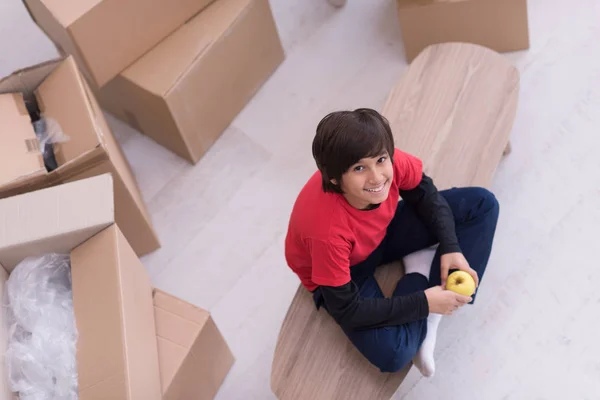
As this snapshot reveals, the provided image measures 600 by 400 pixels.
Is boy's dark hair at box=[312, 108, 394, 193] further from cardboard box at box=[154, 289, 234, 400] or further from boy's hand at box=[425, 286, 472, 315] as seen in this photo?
cardboard box at box=[154, 289, 234, 400]

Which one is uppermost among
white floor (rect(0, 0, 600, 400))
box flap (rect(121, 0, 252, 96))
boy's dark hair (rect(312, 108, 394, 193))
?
boy's dark hair (rect(312, 108, 394, 193))

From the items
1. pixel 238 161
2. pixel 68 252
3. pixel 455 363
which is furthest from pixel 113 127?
pixel 455 363

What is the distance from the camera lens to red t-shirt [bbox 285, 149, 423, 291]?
50.1 inches

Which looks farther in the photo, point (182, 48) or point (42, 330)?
point (182, 48)

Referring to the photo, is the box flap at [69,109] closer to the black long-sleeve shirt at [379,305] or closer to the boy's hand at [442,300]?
the black long-sleeve shirt at [379,305]

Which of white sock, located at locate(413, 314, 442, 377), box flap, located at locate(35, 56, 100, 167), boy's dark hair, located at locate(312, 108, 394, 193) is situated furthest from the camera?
box flap, located at locate(35, 56, 100, 167)

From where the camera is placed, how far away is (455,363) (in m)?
1.57

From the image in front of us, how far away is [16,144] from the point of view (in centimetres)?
151

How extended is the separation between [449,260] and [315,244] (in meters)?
0.28

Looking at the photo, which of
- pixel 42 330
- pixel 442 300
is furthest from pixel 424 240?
pixel 42 330

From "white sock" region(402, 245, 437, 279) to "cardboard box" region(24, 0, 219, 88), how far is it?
0.84 meters

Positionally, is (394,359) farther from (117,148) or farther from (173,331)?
(117,148)

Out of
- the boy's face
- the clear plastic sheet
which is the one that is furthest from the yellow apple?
the clear plastic sheet

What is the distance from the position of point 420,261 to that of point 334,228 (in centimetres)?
27
